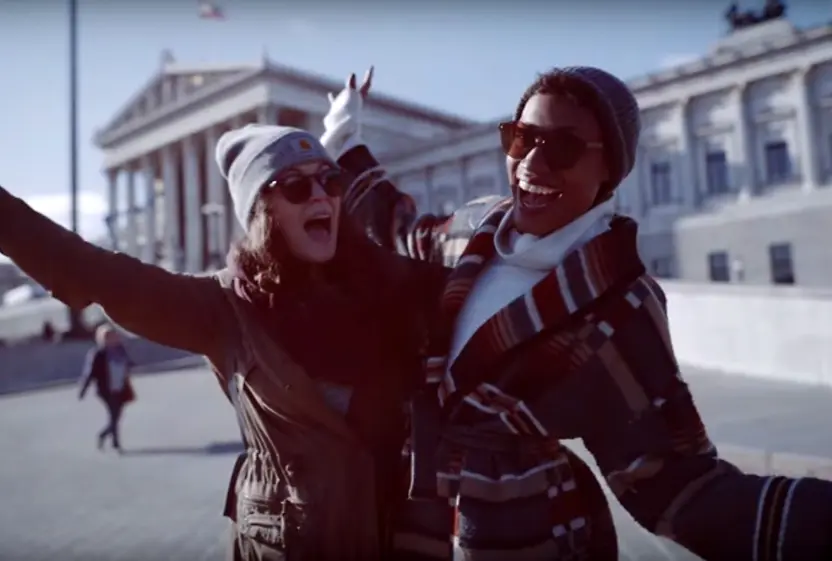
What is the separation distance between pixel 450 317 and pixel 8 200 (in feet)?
3.49

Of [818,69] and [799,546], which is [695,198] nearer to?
[818,69]

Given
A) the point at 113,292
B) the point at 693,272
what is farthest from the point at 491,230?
the point at 693,272

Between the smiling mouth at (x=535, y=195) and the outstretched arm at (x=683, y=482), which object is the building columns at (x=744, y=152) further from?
the outstretched arm at (x=683, y=482)

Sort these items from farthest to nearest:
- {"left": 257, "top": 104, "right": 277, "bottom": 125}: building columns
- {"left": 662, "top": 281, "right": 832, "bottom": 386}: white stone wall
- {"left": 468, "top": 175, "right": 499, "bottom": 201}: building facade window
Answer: {"left": 257, "top": 104, "right": 277, "bottom": 125}: building columns → {"left": 468, "top": 175, "right": 499, "bottom": 201}: building facade window → {"left": 662, "top": 281, "right": 832, "bottom": 386}: white stone wall

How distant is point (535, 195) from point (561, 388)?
0.45 m

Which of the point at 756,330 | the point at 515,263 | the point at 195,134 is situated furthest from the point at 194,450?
the point at 195,134

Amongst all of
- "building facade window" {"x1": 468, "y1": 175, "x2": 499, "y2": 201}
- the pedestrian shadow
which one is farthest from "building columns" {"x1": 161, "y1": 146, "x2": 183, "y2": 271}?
the pedestrian shadow

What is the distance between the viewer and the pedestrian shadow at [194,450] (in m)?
7.50

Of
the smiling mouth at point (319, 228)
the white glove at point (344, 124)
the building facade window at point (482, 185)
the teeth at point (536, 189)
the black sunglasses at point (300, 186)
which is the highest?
the building facade window at point (482, 185)

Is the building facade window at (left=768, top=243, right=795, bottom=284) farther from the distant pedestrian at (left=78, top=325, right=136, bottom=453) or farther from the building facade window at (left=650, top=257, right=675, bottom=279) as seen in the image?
the distant pedestrian at (left=78, top=325, right=136, bottom=453)

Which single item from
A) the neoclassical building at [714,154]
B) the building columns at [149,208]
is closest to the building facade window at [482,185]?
the neoclassical building at [714,154]

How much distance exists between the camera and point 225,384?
6.01ft

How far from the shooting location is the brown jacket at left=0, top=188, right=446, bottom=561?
64.6 inches

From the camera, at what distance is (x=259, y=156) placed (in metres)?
1.82
